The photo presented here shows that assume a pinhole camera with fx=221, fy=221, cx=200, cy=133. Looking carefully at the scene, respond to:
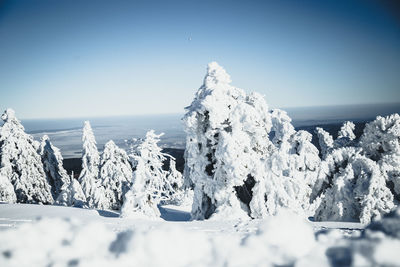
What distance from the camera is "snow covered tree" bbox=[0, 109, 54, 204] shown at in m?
21.8

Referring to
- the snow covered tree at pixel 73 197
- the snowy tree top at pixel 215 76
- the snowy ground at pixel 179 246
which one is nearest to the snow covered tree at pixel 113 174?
the snow covered tree at pixel 73 197

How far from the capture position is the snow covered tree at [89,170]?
76.0 ft

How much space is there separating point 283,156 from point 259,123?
2425 mm

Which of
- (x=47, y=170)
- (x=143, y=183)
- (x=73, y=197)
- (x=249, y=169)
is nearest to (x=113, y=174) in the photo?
(x=73, y=197)

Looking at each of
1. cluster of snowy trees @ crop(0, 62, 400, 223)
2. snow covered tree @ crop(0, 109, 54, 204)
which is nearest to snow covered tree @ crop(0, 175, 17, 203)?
snow covered tree @ crop(0, 109, 54, 204)

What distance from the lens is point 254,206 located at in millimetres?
12586

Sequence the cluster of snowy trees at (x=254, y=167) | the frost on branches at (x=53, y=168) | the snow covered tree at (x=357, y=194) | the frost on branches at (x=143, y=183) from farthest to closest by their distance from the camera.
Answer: the frost on branches at (x=53, y=168), the frost on branches at (x=143, y=183), the cluster of snowy trees at (x=254, y=167), the snow covered tree at (x=357, y=194)

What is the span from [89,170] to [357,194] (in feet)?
82.8

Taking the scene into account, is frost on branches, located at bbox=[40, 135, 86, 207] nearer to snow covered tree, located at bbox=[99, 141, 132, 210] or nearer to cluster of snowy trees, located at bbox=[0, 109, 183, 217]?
cluster of snowy trees, located at bbox=[0, 109, 183, 217]

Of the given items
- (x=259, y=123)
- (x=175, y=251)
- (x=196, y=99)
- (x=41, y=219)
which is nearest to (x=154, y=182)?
(x=196, y=99)

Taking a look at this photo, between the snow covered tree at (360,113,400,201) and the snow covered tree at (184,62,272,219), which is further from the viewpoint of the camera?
the snow covered tree at (360,113,400,201)

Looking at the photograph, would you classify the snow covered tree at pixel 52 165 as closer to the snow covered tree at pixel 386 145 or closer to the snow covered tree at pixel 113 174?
the snow covered tree at pixel 113 174

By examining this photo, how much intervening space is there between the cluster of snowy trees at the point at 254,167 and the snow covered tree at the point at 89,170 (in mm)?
13894

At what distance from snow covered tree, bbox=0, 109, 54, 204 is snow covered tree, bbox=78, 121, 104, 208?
440 cm
